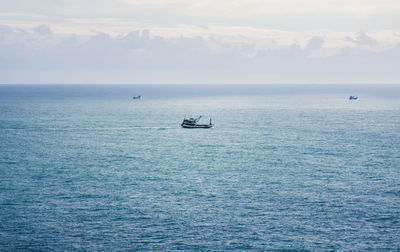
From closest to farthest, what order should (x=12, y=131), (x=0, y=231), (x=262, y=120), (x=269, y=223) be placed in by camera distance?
(x=0, y=231) → (x=269, y=223) → (x=12, y=131) → (x=262, y=120)

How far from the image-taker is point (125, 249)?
1903 inches

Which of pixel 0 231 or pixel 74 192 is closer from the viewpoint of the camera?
pixel 0 231

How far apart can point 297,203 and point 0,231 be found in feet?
129

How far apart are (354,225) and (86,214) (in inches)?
1352

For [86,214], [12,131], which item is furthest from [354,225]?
[12,131]

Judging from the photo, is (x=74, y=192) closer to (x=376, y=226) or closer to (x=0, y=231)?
(x=0, y=231)

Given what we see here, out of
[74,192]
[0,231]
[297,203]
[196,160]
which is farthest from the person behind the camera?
[196,160]

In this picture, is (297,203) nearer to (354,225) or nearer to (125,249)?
(354,225)

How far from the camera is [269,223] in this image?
5566 cm

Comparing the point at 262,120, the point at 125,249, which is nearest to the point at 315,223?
the point at 125,249

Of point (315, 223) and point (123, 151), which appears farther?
point (123, 151)

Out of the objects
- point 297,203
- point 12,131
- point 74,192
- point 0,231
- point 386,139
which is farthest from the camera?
point 12,131

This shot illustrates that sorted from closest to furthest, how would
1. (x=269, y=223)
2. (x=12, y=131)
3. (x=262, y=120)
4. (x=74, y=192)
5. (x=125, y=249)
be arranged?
(x=125, y=249) → (x=269, y=223) → (x=74, y=192) → (x=12, y=131) → (x=262, y=120)

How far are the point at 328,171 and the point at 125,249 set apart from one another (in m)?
47.5
